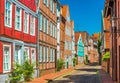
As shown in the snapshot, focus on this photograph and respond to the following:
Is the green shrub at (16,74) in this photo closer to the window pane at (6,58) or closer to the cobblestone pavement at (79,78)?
the window pane at (6,58)

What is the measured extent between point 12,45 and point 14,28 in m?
1.34

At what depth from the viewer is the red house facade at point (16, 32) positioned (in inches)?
906

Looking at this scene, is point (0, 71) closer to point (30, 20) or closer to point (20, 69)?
point (20, 69)

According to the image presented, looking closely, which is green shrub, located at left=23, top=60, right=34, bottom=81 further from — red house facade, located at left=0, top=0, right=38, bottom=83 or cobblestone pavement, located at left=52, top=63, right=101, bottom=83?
cobblestone pavement, located at left=52, top=63, right=101, bottom=83

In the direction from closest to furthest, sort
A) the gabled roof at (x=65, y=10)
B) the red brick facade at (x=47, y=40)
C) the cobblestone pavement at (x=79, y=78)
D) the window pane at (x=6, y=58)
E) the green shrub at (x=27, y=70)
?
the window pane at (x=6, y=58), the green shrub at (x=27, y=70), the cobblestone pavement at (x=79, y=78), the red brick facade at (x=47, y=40), the gabled roof at (x=65, y=10)

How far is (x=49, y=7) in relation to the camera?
41375 millimetres

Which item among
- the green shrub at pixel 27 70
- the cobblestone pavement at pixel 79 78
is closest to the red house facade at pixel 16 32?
the green shrub at pixel 27 70

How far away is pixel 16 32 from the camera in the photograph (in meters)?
26.3

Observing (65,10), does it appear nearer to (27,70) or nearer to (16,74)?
(27,70)

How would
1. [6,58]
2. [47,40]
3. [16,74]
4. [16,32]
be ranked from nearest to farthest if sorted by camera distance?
1. [6,58]
2. [16,74]
3. [16,32]
4. [47,40]

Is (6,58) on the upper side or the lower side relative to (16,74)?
upper

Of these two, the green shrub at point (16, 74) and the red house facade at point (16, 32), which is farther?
the green shrub at point (16, 74)

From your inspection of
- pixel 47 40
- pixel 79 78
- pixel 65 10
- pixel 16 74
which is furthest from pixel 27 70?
pixel 65 10

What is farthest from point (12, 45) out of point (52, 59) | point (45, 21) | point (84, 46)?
point (84, 46)
